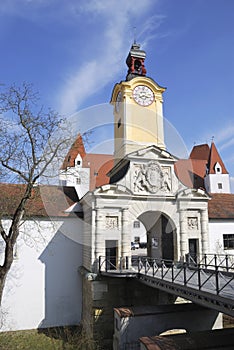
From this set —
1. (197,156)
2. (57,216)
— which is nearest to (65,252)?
(57,216)

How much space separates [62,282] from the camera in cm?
1748

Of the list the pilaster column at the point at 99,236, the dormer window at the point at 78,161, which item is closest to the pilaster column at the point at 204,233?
the pilaster column at the point at 99,236

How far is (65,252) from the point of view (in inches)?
701

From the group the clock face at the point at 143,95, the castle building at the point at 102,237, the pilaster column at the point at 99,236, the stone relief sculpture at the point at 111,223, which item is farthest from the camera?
the clock face at the point at 143,95

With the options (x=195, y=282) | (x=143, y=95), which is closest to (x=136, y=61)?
(x=143, y=95)

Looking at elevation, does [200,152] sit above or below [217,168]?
above

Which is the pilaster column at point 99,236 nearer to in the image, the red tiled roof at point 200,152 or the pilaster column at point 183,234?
the pilaster column at point 183,234

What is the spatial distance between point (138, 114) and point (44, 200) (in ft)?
30.7

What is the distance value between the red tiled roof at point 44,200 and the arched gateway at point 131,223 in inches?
61.6

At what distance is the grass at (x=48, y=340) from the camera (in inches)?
530

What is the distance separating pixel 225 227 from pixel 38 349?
13.9 metres

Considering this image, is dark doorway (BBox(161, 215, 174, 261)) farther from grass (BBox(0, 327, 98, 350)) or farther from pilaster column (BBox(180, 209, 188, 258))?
grass (BBox(0, 327, 98, 350))

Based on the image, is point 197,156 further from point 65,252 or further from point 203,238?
point 65,252

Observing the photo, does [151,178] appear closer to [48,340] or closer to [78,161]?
[48,340]
